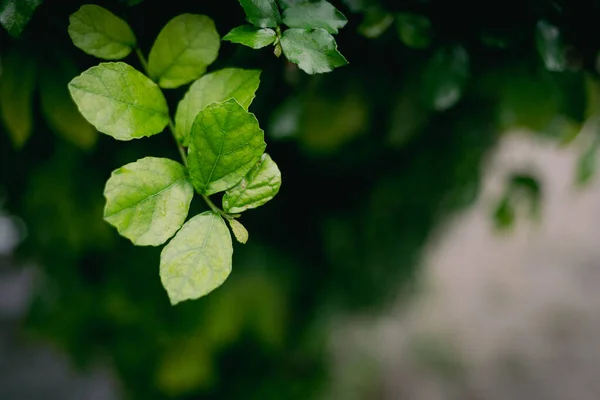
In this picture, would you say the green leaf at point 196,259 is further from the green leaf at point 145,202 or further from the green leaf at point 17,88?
the green leaf at point 17,88

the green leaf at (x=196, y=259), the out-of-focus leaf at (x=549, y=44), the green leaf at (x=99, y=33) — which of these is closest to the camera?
the green leaf at (x=196, y=259)

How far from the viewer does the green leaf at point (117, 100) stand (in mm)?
500

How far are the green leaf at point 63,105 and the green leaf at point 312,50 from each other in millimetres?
356

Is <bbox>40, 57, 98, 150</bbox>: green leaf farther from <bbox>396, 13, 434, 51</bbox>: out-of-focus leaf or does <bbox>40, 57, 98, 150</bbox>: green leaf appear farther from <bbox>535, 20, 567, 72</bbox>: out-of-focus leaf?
<bbox>535, 20, 567, 72</bbox>: out-of-focus leaf

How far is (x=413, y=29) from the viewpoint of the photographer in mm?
729

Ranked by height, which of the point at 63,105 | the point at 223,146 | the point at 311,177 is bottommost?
the point at 311,177

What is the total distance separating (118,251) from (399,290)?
39.4 inches

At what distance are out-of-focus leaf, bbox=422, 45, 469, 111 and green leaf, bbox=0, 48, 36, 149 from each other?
57cm

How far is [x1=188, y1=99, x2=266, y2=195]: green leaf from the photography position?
1.59 feet

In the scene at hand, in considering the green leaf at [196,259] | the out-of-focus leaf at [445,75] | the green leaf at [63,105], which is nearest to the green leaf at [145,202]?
the green leaf at [196,259]

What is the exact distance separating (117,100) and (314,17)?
23 centimetres

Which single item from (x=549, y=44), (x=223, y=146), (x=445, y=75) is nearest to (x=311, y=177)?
(x=445, y=75)

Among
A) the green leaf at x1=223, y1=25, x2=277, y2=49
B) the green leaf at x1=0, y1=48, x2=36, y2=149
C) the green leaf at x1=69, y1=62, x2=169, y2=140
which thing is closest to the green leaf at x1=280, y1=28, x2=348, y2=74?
the green leaf at x1=223, y1=25, x2=277, y2=49

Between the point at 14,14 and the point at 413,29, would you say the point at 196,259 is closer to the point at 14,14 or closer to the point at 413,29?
the point at 14,14
